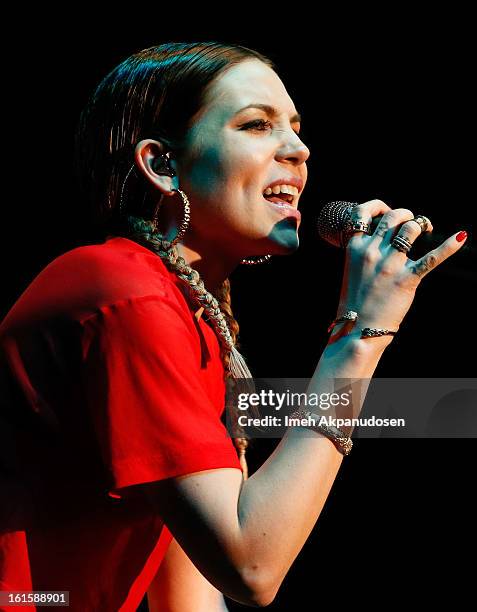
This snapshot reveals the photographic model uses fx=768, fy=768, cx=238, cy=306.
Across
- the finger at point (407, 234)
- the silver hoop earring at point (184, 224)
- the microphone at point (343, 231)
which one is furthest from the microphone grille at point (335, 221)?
the silver hoop earring at point (184, 224)

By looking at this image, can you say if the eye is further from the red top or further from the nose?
the red top

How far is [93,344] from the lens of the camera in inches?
41.3

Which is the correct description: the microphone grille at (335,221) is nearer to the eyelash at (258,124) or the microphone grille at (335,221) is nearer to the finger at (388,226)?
the finger at (388,226)

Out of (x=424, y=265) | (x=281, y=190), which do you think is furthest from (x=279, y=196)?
(x=424, y=265)

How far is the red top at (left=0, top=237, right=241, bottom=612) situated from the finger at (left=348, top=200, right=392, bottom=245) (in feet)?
0.97

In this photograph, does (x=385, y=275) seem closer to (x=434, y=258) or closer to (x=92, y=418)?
(x=434, y=258)

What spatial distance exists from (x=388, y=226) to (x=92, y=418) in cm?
54

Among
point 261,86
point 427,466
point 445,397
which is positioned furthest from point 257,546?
point 427,466

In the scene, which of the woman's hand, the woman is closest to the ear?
the woman

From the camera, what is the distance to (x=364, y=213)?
1.24 metres

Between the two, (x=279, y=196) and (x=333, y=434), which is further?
(x=279, y=196)

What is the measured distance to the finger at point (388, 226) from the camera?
1.21m

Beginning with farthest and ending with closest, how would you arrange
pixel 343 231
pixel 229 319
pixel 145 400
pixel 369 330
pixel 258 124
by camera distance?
pixel 229 319, pixel 258 124, pixel 343 231, pixel 369 330, pixel 145 400

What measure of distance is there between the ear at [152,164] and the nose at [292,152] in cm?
19
